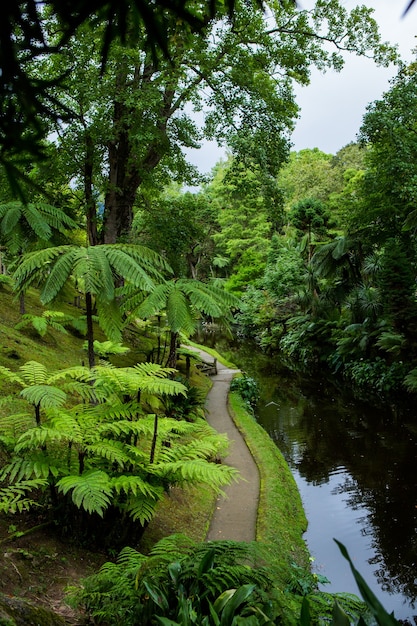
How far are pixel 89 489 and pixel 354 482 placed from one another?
6.45 m

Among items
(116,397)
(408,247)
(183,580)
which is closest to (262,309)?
(408,247)

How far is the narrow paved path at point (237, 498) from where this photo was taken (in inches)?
224

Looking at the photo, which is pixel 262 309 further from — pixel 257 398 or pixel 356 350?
pixel 257 398

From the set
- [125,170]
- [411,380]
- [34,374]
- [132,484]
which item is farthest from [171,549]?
[411,380]

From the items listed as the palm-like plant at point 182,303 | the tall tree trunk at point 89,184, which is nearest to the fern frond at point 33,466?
the palm-like plant at point 182,303

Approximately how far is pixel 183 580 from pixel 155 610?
28 centimetres

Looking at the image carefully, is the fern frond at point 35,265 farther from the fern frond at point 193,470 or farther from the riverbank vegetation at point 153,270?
the fern frond at point 193,470

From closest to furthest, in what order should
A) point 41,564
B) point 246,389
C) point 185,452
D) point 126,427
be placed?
point 41,564 → point 126,427 → point 185,452 → point 246,389

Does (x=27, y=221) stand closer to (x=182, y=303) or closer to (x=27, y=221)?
(x=27, y=221)

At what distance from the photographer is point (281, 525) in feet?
20.2

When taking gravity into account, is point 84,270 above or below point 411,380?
above

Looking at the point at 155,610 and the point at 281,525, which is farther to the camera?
the point at 281,525

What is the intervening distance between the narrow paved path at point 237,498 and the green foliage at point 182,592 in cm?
127

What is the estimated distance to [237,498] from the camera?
22.4 feet
